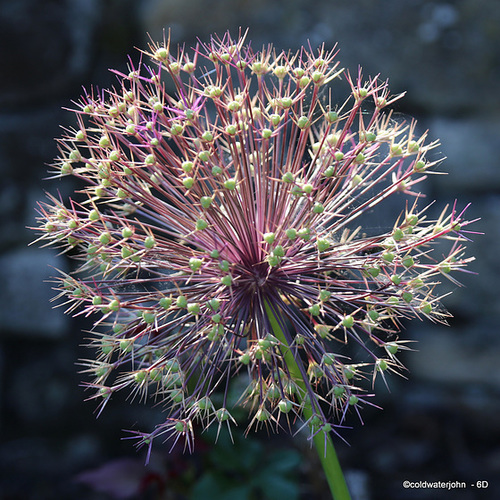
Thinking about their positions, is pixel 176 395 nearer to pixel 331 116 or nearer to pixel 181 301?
pixel 181 301

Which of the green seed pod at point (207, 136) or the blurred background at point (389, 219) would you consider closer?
the green seed pod at point (207, 136)

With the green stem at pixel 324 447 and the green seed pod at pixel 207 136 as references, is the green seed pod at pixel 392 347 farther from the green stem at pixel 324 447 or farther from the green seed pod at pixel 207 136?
the green seed pod at pixel 207 136

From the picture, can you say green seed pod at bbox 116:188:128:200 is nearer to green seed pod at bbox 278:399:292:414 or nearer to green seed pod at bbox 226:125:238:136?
green seed pod at bbox 226:125:238:136

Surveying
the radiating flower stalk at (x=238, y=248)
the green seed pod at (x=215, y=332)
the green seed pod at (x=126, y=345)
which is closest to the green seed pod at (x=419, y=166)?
the radiating flower stalk at (x=238, y=248)

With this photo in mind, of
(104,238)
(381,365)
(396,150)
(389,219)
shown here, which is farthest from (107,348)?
(389,219)

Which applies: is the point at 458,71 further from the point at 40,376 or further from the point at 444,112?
the point at 40,376

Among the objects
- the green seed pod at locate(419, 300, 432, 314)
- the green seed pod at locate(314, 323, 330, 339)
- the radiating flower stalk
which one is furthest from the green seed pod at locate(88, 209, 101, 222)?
the green seed pod at locate(419, 300, 432, 314)
